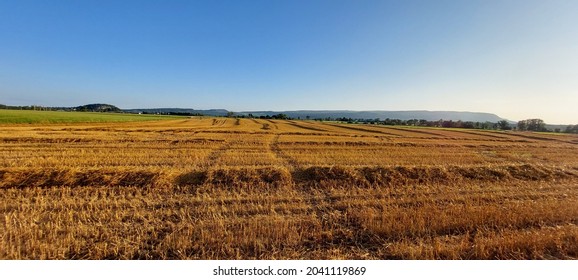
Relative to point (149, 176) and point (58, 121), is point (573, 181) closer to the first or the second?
point (149, 176)

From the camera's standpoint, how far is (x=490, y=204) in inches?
316

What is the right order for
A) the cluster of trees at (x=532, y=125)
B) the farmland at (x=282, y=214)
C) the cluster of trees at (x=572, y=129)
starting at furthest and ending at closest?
the cluster of trees at (x=532, y=125)
the cluster of trees at (x=572, y=129)
the farmland at (x=282, y=214)

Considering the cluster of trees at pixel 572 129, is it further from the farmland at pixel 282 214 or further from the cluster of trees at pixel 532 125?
the farmland at pixel 282 214

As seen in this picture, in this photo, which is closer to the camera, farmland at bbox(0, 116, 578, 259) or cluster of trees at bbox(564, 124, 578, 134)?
farmland at bbox(0, 116, 578, 259)

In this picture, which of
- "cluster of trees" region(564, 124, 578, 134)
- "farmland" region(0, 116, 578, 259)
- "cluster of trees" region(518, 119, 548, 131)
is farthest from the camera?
"cluster of trees" region(518, 119, 548, 131)

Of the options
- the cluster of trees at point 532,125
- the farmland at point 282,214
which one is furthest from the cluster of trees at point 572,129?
the farmland at point 282,214

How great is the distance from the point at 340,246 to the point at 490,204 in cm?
573

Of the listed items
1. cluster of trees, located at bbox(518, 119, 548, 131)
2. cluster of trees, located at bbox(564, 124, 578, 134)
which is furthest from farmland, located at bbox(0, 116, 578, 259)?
cluster of trees, located at bbox(518, 119, 548, 131)

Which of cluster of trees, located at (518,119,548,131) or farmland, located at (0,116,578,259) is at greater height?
cluster of trees, located at (518,119,548,131)

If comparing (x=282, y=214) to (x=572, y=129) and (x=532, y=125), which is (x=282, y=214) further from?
(x=532, y=125)

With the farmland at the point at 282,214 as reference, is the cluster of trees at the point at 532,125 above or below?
above

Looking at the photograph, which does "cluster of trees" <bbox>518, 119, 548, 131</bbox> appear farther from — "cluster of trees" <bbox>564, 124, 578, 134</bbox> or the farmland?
the farmland

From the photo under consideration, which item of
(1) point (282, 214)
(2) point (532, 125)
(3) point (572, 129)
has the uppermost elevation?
(2) point (532, 125)

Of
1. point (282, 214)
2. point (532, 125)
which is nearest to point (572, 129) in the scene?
point (532, 125)
